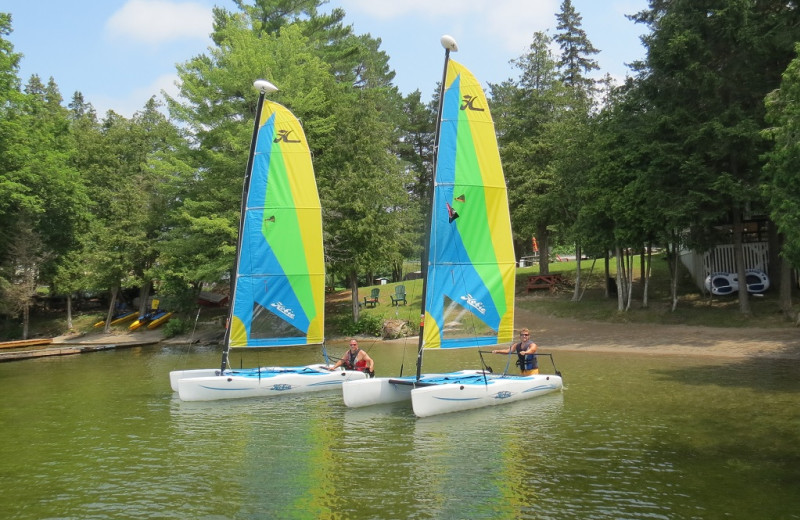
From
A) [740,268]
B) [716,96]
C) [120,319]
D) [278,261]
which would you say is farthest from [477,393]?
[120,319]

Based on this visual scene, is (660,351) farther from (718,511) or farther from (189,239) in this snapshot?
(189,239)

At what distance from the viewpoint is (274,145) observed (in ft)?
58.6

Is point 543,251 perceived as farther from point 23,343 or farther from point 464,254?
point 23,343

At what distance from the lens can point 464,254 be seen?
51.0 feet

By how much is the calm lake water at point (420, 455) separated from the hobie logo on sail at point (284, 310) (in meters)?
2.40

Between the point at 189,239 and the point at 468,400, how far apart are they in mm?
23127

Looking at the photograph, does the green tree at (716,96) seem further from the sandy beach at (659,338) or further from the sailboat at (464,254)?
the sailboat at (464,254)

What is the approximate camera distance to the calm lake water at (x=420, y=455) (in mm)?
8641

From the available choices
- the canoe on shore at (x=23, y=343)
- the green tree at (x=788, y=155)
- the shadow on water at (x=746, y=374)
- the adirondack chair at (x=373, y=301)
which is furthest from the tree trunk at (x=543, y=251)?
the canoe on shore at (x=23, y=343)

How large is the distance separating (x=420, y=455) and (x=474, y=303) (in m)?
5.31

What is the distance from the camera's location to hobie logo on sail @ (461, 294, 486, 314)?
15.6m

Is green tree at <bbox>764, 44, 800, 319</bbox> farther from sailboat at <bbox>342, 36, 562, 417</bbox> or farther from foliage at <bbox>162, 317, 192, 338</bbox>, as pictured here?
foliage at <bbox>162, 317, 192, 338</bbox>

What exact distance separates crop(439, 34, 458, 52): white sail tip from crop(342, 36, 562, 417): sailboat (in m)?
0.02

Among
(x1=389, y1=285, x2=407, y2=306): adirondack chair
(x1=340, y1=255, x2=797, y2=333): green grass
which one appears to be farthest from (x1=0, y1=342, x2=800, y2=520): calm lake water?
(x1=389, y1=285, x2=407, y2=306): adirondack chair
